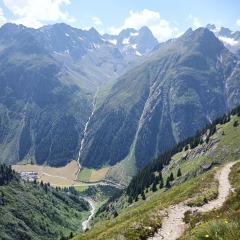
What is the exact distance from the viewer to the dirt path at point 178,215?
45.0 m

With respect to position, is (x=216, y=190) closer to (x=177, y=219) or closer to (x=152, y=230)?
(x=177, y=219)

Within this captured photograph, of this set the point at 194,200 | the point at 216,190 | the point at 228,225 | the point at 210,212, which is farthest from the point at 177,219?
the point at 228,225

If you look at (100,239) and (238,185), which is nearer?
(100,239)

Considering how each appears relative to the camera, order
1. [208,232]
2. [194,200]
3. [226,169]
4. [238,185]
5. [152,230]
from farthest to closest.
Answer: [226,169] < [238,185] < [194,200] < [152,230] < [208,232]

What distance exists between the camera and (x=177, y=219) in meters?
50.4

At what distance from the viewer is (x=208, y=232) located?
25.5 meters

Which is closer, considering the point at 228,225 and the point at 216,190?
the point at 228,225

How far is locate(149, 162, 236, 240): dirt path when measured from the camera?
45.0 meters

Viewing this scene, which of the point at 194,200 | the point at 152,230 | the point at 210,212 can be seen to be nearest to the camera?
the point at 152,230

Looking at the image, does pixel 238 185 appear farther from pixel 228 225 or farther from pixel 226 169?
pixel 228 225

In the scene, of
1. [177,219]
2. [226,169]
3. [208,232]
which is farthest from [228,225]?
[226,169]

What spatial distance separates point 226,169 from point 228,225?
57783 millimetres

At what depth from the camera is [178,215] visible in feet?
172

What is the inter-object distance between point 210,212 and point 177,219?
146 inches
